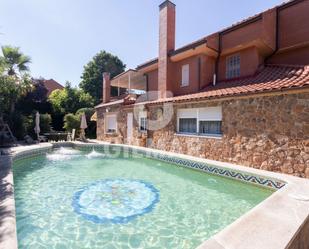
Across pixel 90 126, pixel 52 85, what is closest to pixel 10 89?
pixel 90 126

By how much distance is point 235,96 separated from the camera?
10.8 metres

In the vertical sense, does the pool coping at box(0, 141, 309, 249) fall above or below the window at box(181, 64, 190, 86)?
below

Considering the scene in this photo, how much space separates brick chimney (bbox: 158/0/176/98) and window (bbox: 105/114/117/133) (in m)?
6.99

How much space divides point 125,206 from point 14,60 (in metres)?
24.0

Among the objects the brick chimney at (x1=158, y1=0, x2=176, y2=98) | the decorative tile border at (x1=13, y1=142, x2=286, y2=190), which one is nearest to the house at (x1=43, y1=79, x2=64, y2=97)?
the decorative tile border at (x1=13, y1=142, x2=286, y2=190)

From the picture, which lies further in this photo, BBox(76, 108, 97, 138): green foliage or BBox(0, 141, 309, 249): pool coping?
BBox(76, 108, 97, 138): green foliage

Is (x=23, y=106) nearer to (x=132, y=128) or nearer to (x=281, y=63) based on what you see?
(x=132, y=128)

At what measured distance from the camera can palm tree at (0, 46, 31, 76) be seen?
22769 mm

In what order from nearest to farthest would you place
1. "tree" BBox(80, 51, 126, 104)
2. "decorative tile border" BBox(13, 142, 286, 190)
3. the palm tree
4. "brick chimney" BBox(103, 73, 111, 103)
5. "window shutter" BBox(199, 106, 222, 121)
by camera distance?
1. "decorative tile border" BBox(13, 142, 286, 190)
2. "window shutter" BBox(199, 106, 222, 121)
3. the palm tree
4. "brick chimney" BBox(103, 73, 111, 103)
5. "tree" BBox(80, 51, 126, 104)

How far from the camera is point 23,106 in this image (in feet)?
100

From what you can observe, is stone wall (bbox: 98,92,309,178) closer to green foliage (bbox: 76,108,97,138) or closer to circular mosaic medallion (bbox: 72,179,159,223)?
circular mosaic medallion (bbox: 72,179,159,223)

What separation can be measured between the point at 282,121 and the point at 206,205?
5.24 metres

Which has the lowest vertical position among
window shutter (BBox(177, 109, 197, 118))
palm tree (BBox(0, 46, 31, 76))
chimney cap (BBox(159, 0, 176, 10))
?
window shutter (BBox(177, 109, 197, 118))

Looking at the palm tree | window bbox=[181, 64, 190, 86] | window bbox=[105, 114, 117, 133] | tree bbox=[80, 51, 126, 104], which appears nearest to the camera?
window bbox=[181, 64, 190, 86]
